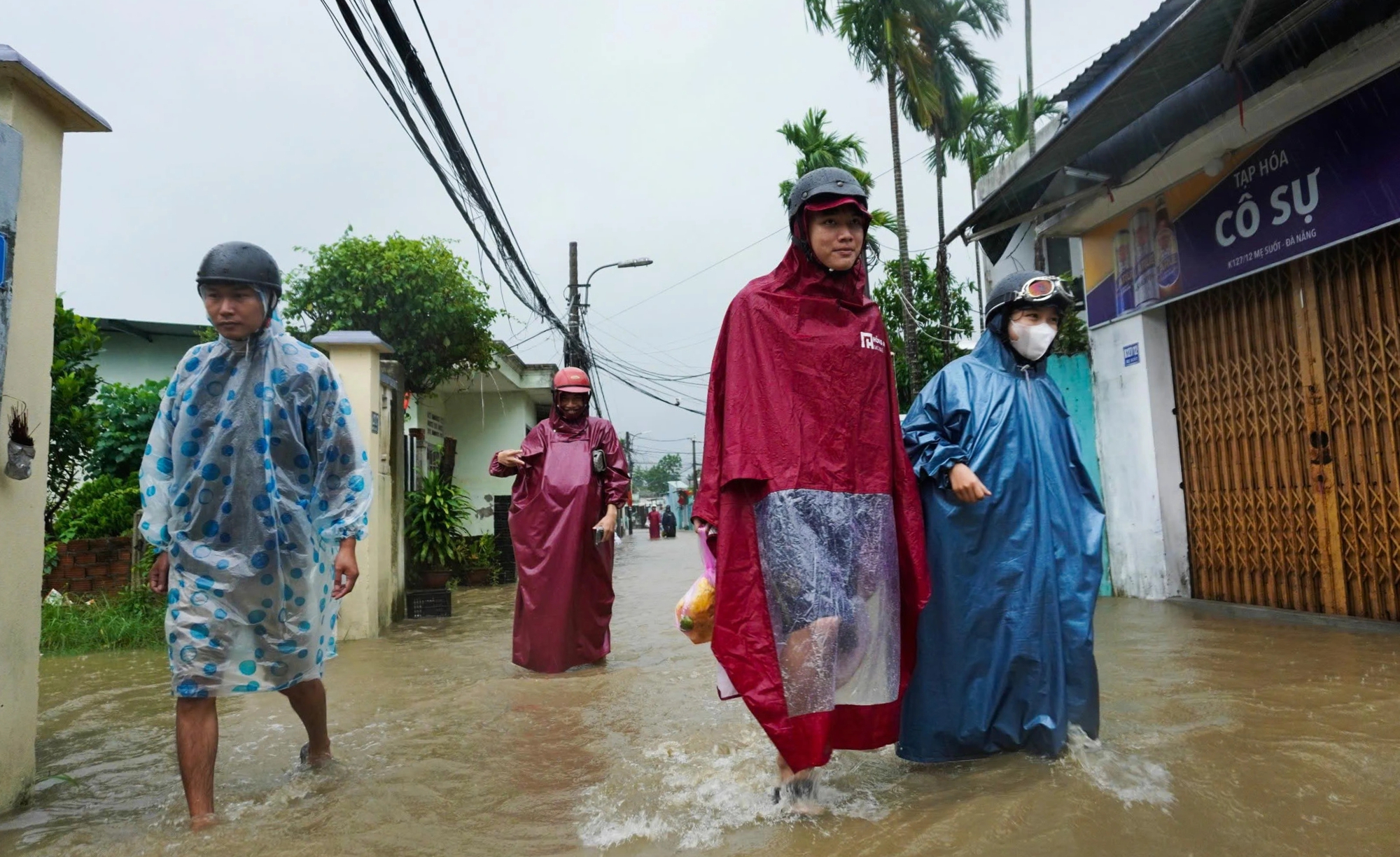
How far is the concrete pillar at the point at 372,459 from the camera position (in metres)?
6.58

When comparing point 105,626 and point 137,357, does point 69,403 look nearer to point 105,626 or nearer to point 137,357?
point 105,626

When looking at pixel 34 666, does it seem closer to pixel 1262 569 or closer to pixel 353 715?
pixel 353 715

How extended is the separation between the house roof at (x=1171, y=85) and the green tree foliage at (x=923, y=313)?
6399 mm

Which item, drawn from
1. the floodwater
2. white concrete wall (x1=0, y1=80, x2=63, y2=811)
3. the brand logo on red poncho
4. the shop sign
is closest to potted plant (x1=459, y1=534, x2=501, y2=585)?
the floodwater

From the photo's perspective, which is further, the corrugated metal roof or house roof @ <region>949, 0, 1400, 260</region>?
the corrugated metal roof

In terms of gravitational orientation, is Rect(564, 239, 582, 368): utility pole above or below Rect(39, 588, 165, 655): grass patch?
above

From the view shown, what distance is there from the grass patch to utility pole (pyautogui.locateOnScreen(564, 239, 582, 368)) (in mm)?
10014

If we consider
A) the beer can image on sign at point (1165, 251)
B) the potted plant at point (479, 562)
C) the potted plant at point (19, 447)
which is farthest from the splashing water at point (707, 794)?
the potted plant at point (479, 562)

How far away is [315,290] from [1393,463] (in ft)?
35.8

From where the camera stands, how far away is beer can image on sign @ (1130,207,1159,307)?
7445mm

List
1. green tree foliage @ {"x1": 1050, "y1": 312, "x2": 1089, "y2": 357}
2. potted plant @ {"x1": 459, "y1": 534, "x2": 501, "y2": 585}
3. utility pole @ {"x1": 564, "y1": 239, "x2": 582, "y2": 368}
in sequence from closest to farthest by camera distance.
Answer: green tree foliage @ {"x1": 1050, "y1": 312, "x2": 1089, "y2": 357}, potted plant @ {"x1": 459, "y1": 534, "x2": 501, "y2": 585}, utility pole @ {"x1": 564, "y1": 239, "x2": 582, "y2": 368}

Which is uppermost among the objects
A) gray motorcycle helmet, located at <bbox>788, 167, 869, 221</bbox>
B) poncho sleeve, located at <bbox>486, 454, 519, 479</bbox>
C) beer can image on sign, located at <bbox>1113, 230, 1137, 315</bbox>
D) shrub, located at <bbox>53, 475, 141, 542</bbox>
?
beer can image on sign, located at <bbox>1113, 230, 1137, 315</bbox>

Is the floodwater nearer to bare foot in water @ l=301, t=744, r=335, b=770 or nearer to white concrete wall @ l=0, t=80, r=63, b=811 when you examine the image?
bare foot in water @ l=301, t=744, r=335, b=770

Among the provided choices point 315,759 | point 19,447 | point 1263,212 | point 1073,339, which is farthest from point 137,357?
point 1263,212
